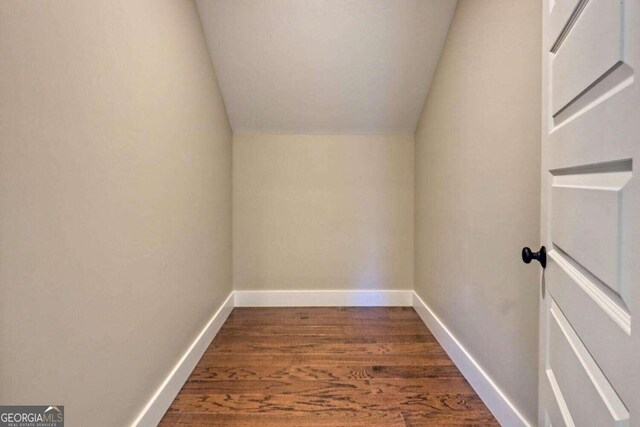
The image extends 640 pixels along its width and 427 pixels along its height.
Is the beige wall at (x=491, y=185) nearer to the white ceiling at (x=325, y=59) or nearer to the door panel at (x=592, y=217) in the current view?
the white ceiling at (x=325, y=59)

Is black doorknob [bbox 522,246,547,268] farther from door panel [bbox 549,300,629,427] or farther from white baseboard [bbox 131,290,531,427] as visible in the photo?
white baseboard [bbox 131,290,531,427]

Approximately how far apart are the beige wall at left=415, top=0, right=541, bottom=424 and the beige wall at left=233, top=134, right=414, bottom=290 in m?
0.64

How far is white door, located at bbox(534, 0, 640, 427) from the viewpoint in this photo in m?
0.48

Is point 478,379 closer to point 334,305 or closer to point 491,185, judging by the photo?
point 491,185

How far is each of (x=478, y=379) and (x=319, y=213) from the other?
5.77ft

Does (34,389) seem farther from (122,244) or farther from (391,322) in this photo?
(391,322)

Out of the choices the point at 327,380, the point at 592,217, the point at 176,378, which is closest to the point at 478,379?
the point at 327,380

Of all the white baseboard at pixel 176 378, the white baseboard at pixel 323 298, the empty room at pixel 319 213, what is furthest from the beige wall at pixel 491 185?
the white baseboard at pixel 176 378

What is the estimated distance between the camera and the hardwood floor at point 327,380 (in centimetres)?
135

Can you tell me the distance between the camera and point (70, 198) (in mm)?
844

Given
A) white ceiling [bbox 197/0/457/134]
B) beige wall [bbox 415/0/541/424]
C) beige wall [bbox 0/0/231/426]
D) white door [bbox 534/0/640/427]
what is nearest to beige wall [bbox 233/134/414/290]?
white ceiling [bbox 197/0/457/134]

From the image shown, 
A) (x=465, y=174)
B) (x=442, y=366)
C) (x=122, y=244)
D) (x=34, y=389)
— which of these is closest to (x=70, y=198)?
→ (x=122, y=244)

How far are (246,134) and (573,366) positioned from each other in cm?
268

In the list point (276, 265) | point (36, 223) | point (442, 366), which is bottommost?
point (442, 366)
